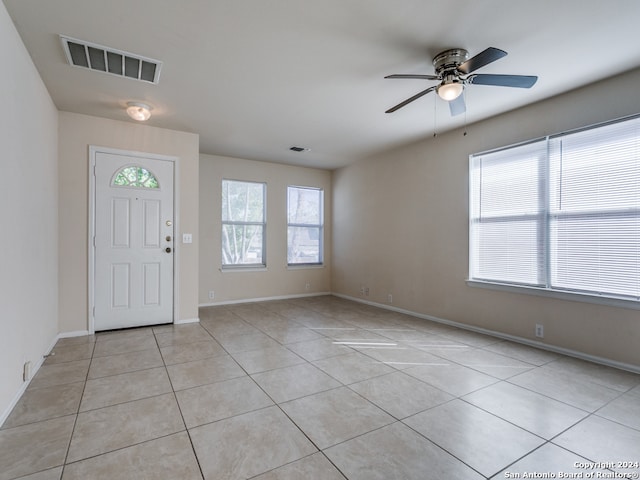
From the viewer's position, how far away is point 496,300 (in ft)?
12.5

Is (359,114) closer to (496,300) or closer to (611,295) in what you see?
(496,300)

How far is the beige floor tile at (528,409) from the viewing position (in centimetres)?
198

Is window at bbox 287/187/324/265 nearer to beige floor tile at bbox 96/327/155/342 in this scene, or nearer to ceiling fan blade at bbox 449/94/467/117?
beige floor tile at bbox 96/327/155/342

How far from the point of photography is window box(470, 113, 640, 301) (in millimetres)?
2838

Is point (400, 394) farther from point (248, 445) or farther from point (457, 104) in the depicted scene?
point (457, 104)

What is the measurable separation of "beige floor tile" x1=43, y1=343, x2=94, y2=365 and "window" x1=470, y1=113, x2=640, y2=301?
4492 millimetres

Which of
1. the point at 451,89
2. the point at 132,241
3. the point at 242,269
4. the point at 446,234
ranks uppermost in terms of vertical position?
the point at 451,89

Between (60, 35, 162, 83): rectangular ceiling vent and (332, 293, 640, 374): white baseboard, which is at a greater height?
(60, 35, 162, 83): rectangular ceiling vent

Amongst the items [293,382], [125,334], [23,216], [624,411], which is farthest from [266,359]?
[624,411]

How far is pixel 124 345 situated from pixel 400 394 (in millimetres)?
2938

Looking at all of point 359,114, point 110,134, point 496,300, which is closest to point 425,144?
point 359,114

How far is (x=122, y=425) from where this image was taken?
1979 mm

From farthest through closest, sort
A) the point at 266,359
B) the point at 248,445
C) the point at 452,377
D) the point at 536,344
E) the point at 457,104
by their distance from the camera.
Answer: the point at 536,344 → the point at 266,359 → the point at 457,104 → the point at 452,377 → the point at 248,445

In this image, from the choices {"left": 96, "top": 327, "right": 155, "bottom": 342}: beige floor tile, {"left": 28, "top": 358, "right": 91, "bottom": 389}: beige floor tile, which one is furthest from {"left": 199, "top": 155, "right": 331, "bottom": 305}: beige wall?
{"left": 28, "top": 358, "right": 91, "bottom": 389}: beige floor tile
